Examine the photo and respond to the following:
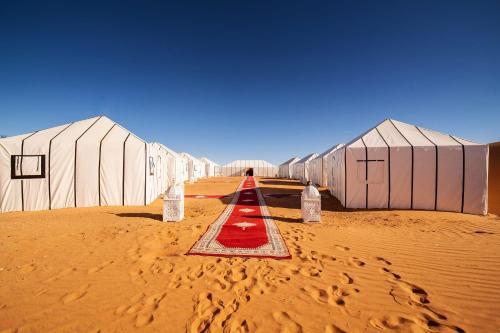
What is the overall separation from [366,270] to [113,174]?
419 inches

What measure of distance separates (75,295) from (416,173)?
11.5 meters

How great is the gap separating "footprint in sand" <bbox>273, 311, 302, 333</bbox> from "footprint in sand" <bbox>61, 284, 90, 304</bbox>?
2.69m

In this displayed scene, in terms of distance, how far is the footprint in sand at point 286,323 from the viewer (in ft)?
7.56

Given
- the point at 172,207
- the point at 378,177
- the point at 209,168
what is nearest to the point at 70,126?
the point at 172,207

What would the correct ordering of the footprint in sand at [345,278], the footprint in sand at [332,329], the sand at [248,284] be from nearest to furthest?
1. the footprint in sand at [332,329]
2. the sand at [248,284]
3. the footprint in sand at [345,278]

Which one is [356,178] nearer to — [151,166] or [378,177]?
[378,177]

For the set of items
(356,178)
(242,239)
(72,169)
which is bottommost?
(242,239)

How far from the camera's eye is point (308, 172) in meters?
26.3

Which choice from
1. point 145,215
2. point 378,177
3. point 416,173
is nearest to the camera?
point 145,215

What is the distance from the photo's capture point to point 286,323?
2406 millimetres

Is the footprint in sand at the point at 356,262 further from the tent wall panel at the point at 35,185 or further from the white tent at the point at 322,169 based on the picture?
the white tent at the point at 322,169

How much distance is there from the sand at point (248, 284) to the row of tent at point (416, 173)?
3.43 m

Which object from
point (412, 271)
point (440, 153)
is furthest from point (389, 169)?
point (412, 271)

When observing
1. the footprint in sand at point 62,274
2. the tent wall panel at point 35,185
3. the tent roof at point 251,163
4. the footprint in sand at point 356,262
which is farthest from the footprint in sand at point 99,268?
the tent roof at point 251,163
